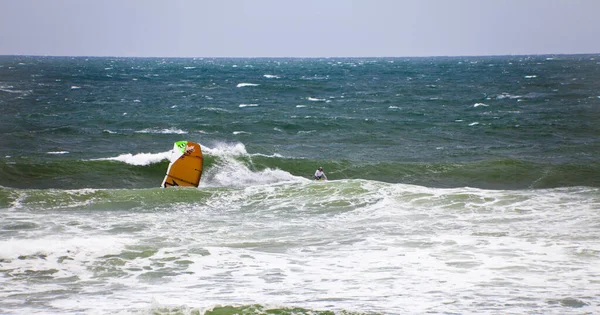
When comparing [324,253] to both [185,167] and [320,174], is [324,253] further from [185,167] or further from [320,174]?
[185,167]

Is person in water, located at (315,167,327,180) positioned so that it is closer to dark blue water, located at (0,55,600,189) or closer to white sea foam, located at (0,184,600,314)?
white sea foam, located at (0,184,600,314)

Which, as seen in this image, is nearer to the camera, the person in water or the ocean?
the ocean

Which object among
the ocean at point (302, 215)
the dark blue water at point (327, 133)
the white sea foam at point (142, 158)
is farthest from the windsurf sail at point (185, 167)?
the white sea foam at point (142, 158)

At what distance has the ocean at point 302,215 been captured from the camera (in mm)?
11180

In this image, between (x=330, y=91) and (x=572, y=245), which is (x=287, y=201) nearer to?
(x=572, y=245)

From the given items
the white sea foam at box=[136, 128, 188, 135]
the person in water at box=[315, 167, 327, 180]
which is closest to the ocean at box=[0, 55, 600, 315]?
the white sea foam at box=[136, 128, 188, 135]

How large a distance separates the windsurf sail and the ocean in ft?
3.86

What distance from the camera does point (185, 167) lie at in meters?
23.3

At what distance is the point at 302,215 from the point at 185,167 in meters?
6.66

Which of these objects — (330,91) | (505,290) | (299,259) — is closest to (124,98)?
(330,91)

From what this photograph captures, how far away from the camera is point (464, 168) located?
26.7 metres

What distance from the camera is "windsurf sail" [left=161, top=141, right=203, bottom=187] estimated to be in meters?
22.8

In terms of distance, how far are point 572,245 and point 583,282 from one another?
2952mm

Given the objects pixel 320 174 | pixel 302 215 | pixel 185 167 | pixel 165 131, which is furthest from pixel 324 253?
pixel 165 131
